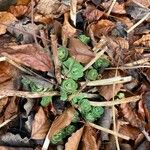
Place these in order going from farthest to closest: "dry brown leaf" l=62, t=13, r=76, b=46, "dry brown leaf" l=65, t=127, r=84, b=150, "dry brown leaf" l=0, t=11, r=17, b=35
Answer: "dry brown leaf" l=0, t=11, r=17, b=35, "dry brown leaf" l=62, t=13, r=76, b=46, "dry brown leaf" l=65, t=127, r=84, b=150

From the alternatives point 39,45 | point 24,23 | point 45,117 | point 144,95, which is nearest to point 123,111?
point 144,95

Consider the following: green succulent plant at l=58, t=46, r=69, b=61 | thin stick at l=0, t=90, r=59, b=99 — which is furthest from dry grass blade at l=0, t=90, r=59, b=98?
green succulent plant at l=58, t=46, r=69, b=61

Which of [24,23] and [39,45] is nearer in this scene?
[39,45]

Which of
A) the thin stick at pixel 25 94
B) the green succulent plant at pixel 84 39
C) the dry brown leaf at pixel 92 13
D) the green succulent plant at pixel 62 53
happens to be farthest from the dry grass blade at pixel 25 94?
the dry brown leaf at pixel 92 13

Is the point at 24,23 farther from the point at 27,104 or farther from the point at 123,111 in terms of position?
the point at 123,111

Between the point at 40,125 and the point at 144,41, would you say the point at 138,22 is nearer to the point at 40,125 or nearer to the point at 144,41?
the point at 144,41

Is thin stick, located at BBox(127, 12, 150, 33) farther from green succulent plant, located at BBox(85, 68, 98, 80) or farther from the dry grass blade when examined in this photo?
the dry grass blade

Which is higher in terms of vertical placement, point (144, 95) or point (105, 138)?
point (144, 95)

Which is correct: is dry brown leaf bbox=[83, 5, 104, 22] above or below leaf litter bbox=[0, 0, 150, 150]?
above
